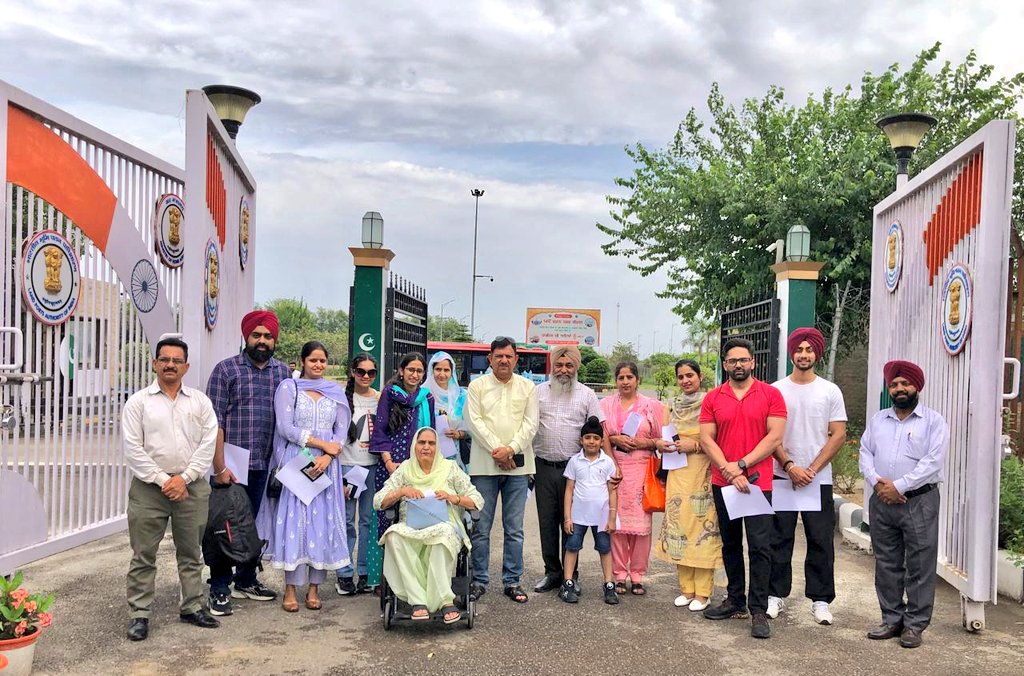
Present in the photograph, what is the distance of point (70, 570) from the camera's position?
6.11 metres

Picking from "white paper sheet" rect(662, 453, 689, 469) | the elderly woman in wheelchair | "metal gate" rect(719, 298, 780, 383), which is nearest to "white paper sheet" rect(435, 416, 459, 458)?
the elderly woman in wheelchair

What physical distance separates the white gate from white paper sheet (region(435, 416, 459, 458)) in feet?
10.5

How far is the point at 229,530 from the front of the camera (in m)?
5.10

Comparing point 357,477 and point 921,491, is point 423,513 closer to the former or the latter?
point 357,477

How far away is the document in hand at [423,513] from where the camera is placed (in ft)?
16.8

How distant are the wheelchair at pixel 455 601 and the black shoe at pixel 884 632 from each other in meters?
2.22

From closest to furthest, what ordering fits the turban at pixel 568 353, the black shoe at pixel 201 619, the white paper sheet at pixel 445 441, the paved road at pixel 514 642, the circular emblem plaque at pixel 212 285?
1. the paved road at pixel 514 642
2. the black shoe at pixel 201 619
3. the turban at pixel 568 353
4. the white paper sheet at pixel 445 441
5. the circular emblem plaque at pixel 212 285

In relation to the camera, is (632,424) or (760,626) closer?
(760,626)

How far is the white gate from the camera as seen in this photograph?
16.6ft

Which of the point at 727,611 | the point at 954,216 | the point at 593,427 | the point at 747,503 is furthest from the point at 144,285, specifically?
the point at 954,216

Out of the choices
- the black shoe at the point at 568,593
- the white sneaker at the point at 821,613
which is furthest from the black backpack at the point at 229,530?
the white sneaker at the point at 821,613

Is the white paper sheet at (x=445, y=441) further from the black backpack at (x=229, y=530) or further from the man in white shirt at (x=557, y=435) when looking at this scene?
the black backpack at (x=229, y=530)

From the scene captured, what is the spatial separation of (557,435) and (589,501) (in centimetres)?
47

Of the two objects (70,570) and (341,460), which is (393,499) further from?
(70,570)
